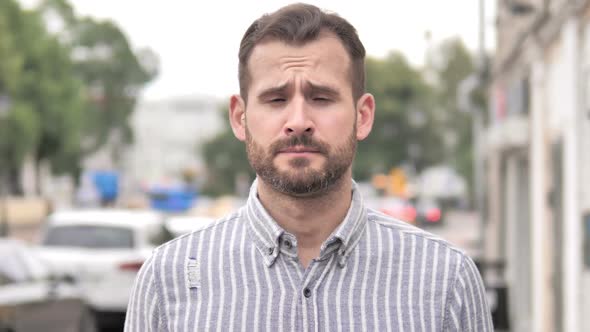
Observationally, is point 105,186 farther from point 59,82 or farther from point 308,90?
point 308,90

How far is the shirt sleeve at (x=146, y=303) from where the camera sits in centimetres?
286

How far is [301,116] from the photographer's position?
2762 mm

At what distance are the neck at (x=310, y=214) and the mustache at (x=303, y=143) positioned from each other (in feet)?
0.39

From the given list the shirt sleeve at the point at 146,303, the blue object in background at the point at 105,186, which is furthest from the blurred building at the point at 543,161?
the blue object in background at the point at 105,186

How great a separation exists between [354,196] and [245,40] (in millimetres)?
487

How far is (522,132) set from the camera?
48.0 feet

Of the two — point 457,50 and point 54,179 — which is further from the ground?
point 457,50

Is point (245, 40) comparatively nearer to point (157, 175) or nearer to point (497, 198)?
point (497, 198)

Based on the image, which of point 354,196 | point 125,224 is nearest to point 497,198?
point 125,224

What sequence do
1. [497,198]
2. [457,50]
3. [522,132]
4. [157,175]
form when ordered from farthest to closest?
[157,175] → [457,50] → [497,198] → [522,132]

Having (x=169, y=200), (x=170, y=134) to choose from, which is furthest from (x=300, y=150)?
(x=170, y=134)

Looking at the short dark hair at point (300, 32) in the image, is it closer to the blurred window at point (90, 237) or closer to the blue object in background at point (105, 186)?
the blurred window at point (90, 237)

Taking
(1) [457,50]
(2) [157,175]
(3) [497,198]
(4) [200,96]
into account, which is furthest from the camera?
(4) [200,96]

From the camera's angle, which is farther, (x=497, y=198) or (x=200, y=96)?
(x=200, y=96)
